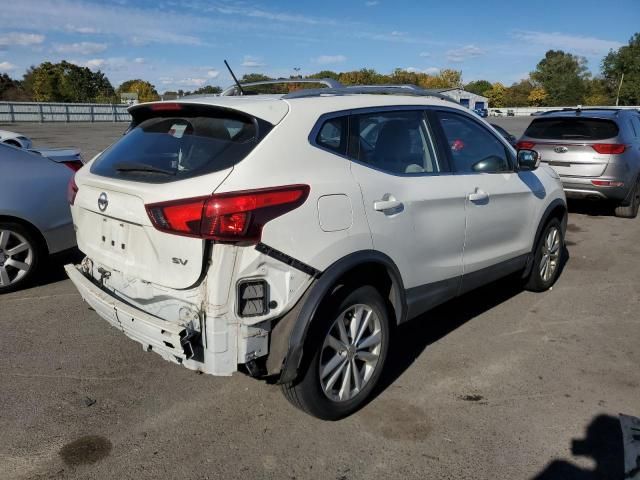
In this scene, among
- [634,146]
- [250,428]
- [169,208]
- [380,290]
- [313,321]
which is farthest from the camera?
[634,146]

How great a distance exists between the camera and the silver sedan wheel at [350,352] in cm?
303

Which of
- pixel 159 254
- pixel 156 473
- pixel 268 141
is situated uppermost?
pixel 268 141

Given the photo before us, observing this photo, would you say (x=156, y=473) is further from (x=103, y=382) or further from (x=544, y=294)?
(x=544, y=294)

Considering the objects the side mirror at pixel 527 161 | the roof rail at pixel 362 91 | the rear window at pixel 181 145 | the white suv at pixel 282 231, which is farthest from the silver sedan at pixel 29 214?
the side mirror at pixel 527 161

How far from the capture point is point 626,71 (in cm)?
10588

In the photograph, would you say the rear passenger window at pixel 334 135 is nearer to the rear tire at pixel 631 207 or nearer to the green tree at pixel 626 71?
the rear tire at pixel 631 207

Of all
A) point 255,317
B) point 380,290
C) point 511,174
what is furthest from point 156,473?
point 511,174

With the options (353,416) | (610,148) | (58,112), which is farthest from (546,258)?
(58,112)

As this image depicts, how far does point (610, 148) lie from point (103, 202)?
7888 millimetres

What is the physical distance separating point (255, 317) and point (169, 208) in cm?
66

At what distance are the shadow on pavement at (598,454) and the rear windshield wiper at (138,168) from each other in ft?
7.98

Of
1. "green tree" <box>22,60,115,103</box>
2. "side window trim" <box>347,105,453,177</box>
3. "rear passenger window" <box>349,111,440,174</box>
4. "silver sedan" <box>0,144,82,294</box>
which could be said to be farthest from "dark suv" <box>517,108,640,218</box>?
"green tree" <box>22,60,115,103</box>

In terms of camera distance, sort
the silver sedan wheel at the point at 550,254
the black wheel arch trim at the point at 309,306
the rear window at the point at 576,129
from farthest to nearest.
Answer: the rear window at the point at 576,129 → the silver sedan wheel at the point at 550,254 → the black wheel arch trim at the point at 309,306

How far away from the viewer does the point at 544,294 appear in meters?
5.43
